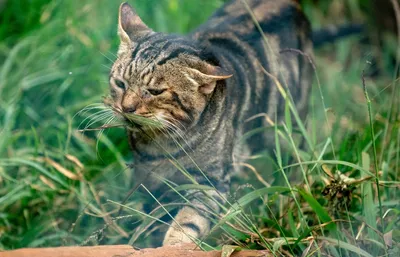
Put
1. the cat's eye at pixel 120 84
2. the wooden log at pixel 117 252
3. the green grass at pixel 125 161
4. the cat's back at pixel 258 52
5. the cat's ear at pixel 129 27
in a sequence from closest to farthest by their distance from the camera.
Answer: the wooden log at pixel 117 252 < the green grass at pixel 125 161 < the cat's eye at pixel 120 84 < the cat's ear at pixel 129 27 < the cat's back at pixel 258 52

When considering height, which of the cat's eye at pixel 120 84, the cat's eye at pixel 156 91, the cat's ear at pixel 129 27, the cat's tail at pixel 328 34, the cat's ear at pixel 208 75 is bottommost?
the cat's tail at pixel 328 34

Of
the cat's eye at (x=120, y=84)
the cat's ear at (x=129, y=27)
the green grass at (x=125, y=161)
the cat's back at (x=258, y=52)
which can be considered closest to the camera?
the green grass at (x=125, y=161)

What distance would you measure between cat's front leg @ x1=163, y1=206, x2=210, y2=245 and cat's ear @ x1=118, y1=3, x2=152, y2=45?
2.90ft

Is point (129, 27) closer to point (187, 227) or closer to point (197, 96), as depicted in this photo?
point (197, 96)

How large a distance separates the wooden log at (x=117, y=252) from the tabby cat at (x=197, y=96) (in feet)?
0.76

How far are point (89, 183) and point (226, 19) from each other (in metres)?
1.29

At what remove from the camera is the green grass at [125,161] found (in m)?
3.13

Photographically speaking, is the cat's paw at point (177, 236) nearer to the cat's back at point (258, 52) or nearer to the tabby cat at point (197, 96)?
the tabby cat at point (197, 96)

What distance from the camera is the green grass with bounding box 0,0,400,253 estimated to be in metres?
3.13

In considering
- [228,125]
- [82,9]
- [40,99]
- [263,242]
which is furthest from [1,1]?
[263,242]

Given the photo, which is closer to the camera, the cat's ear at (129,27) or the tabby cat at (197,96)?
the tabby cat at (197,96)

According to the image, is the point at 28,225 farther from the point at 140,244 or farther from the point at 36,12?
the point at 36,12

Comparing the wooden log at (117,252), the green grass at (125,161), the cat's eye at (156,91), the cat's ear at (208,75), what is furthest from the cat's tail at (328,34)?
the wooden log at (117,252)

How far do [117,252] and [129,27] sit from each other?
1.26 meters
